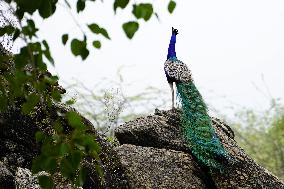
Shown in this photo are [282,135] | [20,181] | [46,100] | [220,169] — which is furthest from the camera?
[282,135]

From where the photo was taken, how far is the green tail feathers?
305 inches

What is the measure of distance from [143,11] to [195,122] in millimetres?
6577

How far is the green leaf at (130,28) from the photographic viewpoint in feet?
6.19

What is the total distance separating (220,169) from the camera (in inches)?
300

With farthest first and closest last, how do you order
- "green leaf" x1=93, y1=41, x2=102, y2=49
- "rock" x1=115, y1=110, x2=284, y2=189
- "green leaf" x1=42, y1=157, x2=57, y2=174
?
"rock" x1=115, y1=110, x2=284, y2=189 < "green leaf" x1=93, y1=41, x2=102, y2=49 < "green leaf" x1=42, y1=157, x2=57, y2=174

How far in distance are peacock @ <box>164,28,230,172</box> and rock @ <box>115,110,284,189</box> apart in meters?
0.13

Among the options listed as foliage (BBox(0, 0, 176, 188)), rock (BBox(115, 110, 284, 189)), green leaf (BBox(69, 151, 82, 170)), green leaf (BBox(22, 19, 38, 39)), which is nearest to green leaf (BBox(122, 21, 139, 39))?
foliage (BBox(0, 0, 176, 188))

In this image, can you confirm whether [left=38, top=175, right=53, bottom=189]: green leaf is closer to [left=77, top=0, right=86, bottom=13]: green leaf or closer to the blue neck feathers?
[left=77, top=0, right=86, bottom=13]: green leaf

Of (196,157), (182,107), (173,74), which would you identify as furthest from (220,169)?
(173,74)

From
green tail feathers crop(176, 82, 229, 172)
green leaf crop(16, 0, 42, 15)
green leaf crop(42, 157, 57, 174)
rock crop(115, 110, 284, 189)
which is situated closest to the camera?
green leaf crop(16, 0, 42, 15)

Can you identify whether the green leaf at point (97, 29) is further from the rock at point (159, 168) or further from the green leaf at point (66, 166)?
the rock at point (159, 168)

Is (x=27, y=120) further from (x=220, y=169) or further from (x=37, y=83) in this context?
(x=37, y=83)

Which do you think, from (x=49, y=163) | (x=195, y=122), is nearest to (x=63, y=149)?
(x=49, y=163)

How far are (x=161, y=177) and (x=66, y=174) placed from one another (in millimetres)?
5321
